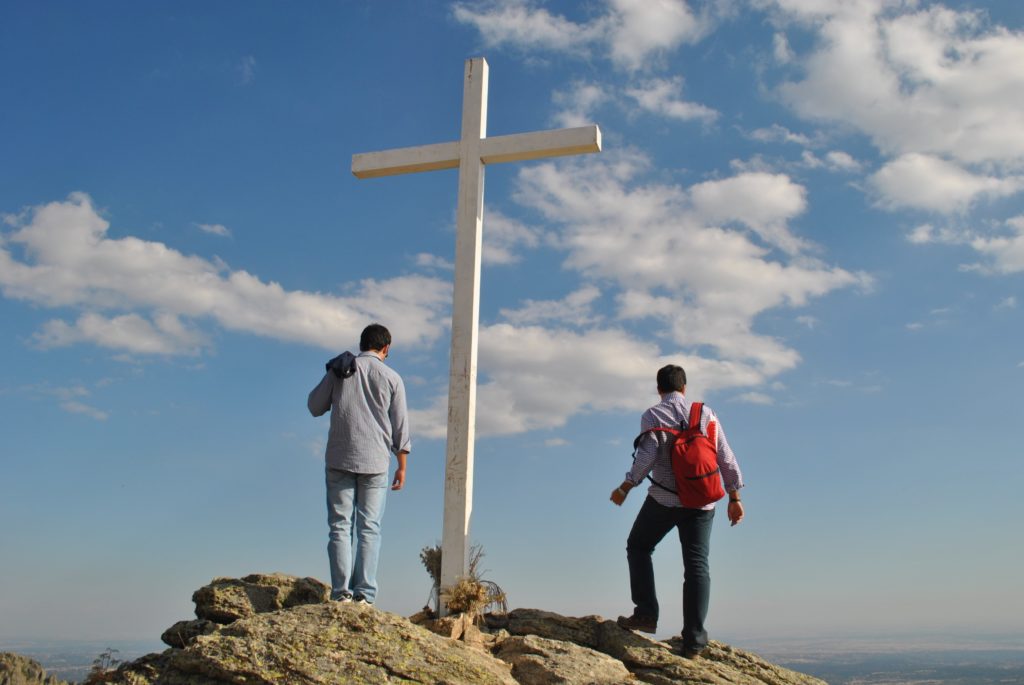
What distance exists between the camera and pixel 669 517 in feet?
22.7

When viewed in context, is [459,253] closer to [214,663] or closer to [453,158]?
[453,158]

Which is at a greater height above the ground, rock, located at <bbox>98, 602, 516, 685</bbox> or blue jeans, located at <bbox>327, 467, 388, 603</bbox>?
blue jeans, located at <bbox>327, 467, 388, 603</bbox>

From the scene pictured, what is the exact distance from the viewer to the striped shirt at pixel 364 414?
6832 mm

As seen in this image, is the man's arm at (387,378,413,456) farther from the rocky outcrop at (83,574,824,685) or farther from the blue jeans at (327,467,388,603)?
the rocky outcrop at (83,574,824,685)

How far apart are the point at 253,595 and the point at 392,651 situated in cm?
197

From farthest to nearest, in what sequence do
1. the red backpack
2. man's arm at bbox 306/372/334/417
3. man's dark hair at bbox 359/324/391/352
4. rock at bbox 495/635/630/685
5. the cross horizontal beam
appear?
the cross horizontal beam, man's dark hair at bbox 359/324/391/352, man's arm at bbox 306/372/334/417, the red backpack, rock at bbox 495/635/630/685

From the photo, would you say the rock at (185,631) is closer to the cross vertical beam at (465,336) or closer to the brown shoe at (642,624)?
the cross vertical beam at (465,336)

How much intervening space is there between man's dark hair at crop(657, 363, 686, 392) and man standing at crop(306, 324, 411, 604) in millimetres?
2186

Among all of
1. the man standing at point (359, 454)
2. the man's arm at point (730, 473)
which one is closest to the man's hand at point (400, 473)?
the man standing at point (359, 454)

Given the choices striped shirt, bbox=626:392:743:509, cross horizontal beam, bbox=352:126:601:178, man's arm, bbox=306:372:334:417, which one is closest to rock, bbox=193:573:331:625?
man's arm, bbox=306:372:334:417

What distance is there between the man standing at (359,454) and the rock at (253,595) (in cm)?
59

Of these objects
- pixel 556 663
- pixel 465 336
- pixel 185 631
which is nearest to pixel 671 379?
pixel 465 336

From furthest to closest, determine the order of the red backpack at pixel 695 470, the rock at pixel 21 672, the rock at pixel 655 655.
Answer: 1. the rock at pixel 21 672
2. the red backpack at pixel 695 470
3. the rock at pixel 655 655

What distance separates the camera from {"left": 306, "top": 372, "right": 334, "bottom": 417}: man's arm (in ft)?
23.1
